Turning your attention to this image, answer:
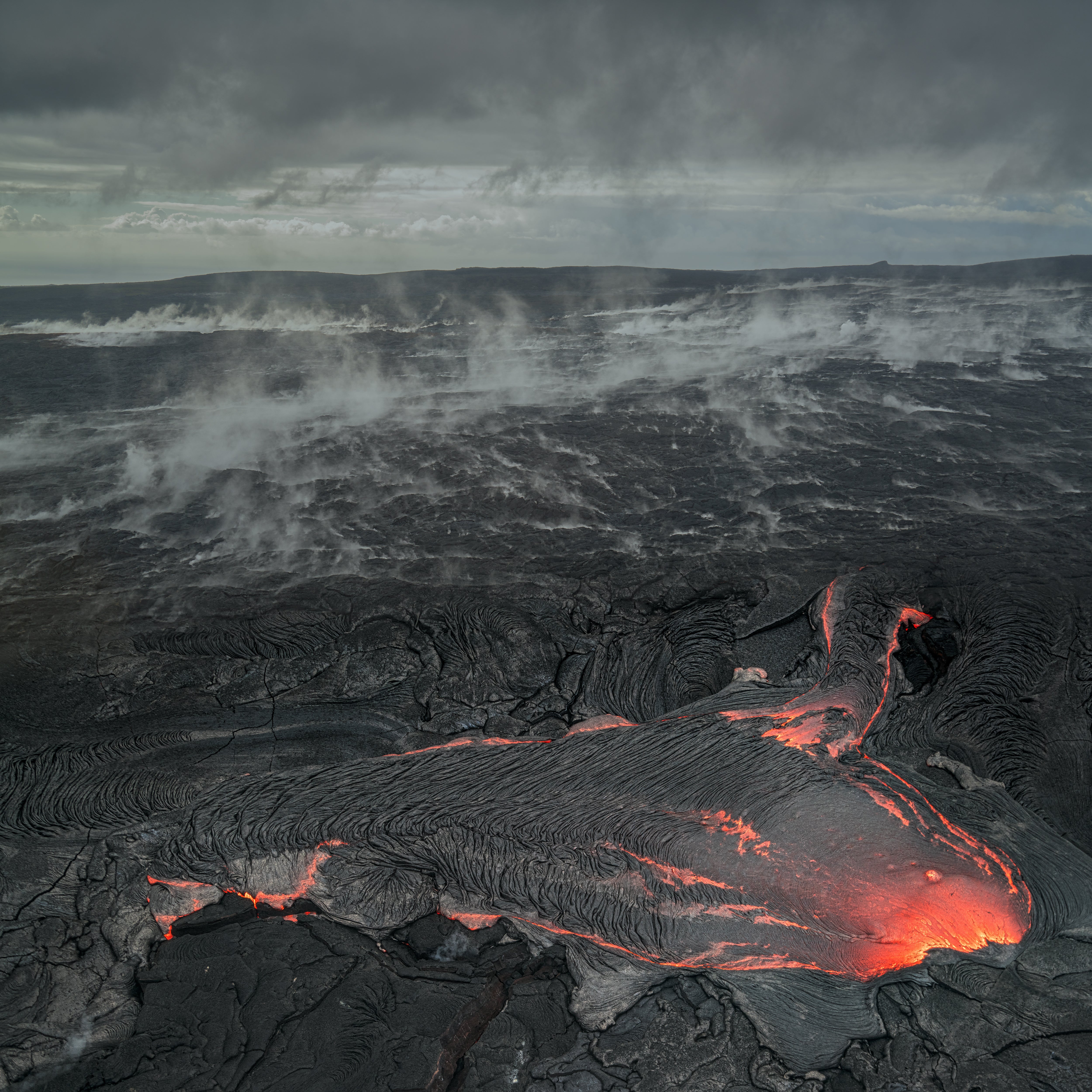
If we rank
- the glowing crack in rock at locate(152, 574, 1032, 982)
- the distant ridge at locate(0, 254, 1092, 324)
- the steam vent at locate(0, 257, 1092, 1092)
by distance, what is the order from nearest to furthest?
the steam vent at locate(0, 257, 1092, 1092) < the glowing crack in rock at locate(152, 574, 1032, 982) < the distant ridge at locate(0, 254, 1092, 324)

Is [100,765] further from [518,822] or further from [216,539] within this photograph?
[216,539]

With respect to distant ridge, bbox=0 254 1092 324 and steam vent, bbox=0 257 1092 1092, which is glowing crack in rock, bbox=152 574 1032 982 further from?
distant ridge, bbox=0 254 1092 324

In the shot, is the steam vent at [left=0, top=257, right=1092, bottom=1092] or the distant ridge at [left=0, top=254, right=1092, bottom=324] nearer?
the steam vent at [left=0, top=257, right=1092, bottom=1092]

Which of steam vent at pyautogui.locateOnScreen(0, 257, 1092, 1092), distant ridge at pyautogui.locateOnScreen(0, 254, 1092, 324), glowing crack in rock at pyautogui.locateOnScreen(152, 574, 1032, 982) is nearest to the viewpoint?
steam vent at pyautogui.locateOnScreen(0, 257, 1092, 1092)

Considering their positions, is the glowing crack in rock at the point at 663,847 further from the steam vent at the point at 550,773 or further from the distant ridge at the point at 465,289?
the distant ridge at the point at 465,289

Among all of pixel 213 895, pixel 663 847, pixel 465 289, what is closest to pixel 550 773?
pixel 663 847

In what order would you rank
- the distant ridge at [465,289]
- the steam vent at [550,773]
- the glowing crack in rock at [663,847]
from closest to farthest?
the steam vent at [550,773], the glowing crack in rock at [663,847], the distant ridge at [465,289]

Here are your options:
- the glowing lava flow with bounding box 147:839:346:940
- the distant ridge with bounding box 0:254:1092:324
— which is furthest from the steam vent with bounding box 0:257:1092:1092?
the distant ridge with bounding box 0:254:1092:324

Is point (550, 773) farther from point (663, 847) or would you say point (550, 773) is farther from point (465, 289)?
point (465, 289)

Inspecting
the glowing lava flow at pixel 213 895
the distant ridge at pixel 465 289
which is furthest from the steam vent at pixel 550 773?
the distant ridge at pixel 465 289
